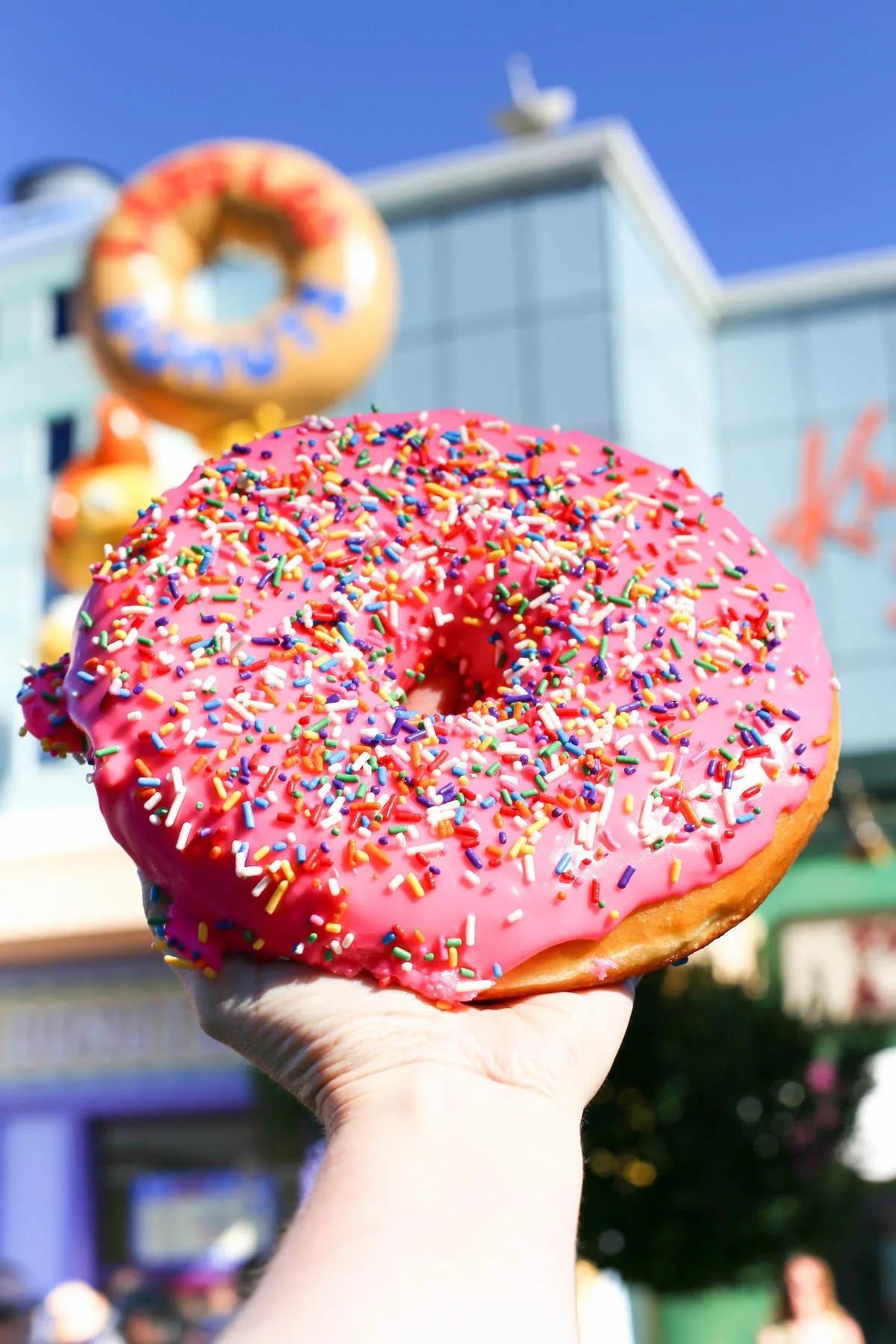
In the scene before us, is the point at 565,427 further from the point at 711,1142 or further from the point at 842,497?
the point at 711,1142

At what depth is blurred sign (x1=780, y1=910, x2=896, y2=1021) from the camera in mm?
8156

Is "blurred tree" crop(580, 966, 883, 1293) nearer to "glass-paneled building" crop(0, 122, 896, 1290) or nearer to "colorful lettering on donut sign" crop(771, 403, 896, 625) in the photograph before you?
"glass-paneled building" crop(0, 122, 896, 1290)

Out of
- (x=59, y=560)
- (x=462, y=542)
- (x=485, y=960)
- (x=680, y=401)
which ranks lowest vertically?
(x=485, y=960)

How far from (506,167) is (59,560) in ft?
13.7

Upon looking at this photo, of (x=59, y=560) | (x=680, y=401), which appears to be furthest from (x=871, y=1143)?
(x=59, y=560)

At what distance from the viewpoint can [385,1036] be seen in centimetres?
133

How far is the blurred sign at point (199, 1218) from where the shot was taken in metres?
8.59

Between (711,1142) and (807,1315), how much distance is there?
79cm

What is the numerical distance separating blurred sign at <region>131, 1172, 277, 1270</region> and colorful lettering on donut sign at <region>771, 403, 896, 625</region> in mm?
5780

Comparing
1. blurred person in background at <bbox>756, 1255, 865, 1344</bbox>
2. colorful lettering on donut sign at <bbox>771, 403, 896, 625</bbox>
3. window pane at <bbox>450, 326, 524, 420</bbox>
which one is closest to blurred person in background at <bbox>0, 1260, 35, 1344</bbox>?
blurred person in background at <bbox>756, 1255, 865, 1344</bbox>

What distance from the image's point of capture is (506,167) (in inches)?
361

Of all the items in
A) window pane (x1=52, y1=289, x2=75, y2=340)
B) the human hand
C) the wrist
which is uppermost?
window pane (x1=52, y1=289, x2=75, y2=340)

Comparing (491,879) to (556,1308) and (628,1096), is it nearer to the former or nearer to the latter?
(556,1308)

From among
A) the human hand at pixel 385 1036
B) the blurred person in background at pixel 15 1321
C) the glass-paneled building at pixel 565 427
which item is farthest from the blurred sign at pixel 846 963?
the human hand at pixel 385 1036
